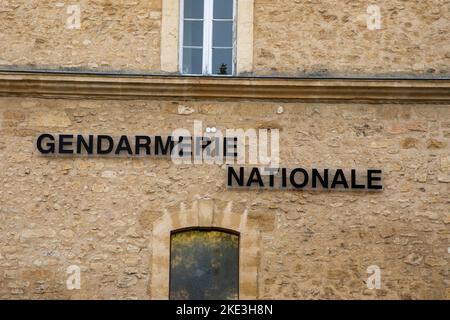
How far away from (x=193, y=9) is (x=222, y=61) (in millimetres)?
805

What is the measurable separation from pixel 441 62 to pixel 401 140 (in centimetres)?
116

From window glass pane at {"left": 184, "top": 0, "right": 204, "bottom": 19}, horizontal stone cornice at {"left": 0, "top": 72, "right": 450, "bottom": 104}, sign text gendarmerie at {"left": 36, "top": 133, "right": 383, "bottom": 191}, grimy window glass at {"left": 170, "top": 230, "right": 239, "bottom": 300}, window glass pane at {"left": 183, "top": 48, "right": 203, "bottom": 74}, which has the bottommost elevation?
grimy window glass at {"left": 170, "top": 230, "right": 239, "bottom": 300}

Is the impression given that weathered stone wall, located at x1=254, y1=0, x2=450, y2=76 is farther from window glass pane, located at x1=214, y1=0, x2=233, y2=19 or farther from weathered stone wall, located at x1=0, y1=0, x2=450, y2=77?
window glass pane, located at x1=214, y1=0, x2=233, y2=19

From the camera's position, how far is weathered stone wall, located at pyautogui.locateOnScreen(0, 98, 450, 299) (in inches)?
482

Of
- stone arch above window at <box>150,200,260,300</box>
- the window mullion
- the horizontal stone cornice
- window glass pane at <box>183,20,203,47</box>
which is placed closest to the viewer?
stone arch above window at <box>150,200,260,300</box>

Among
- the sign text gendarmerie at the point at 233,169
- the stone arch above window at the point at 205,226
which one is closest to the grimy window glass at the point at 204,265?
the stone arch above window at the point at 205,226

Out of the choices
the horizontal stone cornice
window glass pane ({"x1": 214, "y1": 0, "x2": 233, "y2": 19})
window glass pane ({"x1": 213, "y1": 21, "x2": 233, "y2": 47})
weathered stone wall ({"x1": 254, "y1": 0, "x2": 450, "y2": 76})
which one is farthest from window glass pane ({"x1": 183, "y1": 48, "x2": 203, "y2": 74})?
weathered stone wall ({"x1": 254, "y1": 0, "x2": 450, "y2": 76})

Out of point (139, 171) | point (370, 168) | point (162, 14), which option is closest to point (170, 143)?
point (139, 171)

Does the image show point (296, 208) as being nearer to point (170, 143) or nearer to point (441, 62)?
point (170, 143)

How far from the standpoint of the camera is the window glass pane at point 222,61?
12898 mm

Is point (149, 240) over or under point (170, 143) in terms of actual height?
under

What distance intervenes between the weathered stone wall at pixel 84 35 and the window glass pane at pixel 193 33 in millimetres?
386

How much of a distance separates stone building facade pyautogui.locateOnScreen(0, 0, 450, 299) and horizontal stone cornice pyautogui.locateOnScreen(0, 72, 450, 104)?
0.02 meters

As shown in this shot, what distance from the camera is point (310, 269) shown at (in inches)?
483
